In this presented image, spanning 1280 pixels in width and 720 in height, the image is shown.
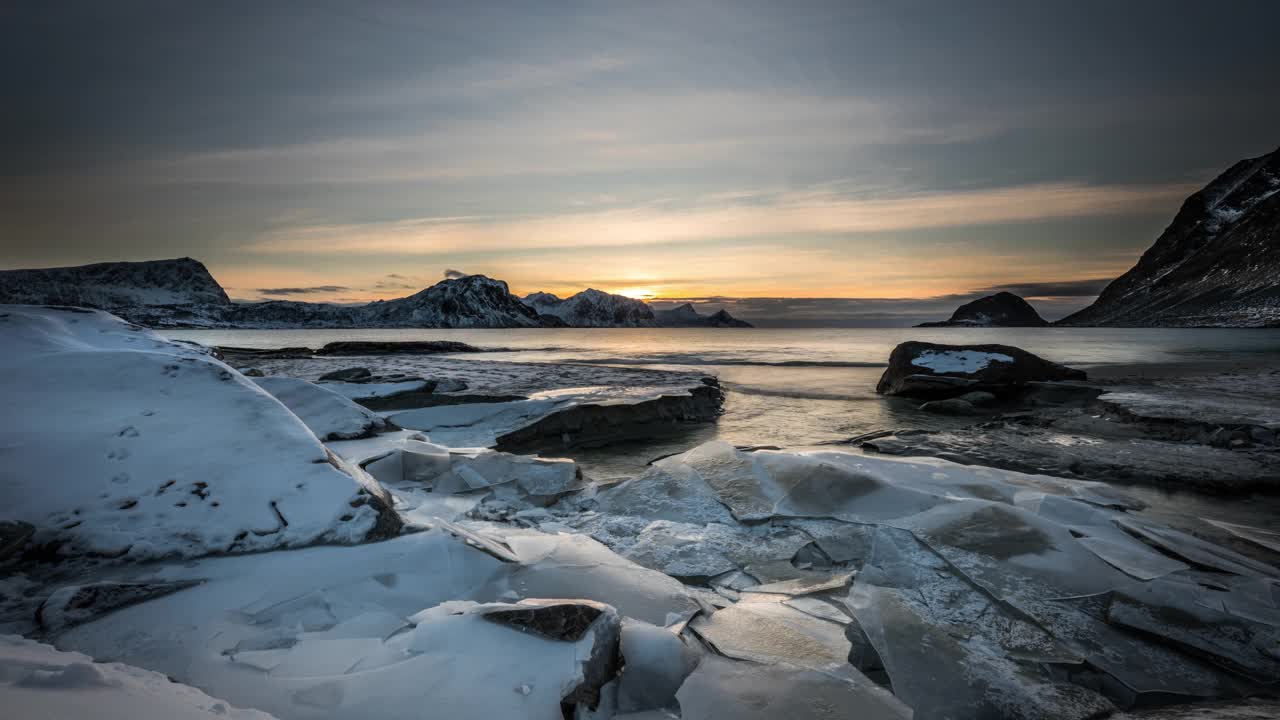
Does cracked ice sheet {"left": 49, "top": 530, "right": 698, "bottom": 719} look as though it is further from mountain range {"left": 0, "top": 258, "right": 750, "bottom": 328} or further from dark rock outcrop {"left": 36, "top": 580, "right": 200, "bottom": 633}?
mountain range {"left": 0, "top": 258, "right": 750, "bottom": 328}

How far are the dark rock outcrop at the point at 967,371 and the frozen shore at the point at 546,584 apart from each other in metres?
8.12

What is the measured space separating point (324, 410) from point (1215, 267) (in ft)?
576

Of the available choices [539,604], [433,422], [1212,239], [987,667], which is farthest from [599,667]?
[1212,239]

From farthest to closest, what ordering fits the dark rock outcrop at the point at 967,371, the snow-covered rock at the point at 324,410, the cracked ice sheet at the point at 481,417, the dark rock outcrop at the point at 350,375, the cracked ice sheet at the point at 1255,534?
the dark rock outcrop at the point at 350,375 < the dark rock outcrop at the point at 967,371 < the cracked ice sheet at the point at 481,417 < the snow-covered rock at the point at 324,410 < the cracked ice sheet at the point at 1255,534

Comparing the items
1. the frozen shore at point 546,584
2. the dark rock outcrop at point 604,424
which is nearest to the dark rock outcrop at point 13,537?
the frozen shore at point 546,584

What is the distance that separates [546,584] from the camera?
2762 mm

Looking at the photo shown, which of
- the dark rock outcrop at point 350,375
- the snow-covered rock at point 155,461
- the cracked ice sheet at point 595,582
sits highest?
the snow-covered rock at point 155,461

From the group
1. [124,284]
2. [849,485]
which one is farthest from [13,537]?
[124,284]

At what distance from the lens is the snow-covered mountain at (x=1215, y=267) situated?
98562 mm

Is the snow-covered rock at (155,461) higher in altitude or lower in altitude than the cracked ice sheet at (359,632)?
higher

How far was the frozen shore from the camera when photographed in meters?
1.95

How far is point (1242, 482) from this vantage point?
16.8 ft

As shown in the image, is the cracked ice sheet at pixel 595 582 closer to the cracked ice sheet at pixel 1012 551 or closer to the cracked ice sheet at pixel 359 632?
the cracked ice sheet at pixel 359 632

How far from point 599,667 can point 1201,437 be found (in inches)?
357
